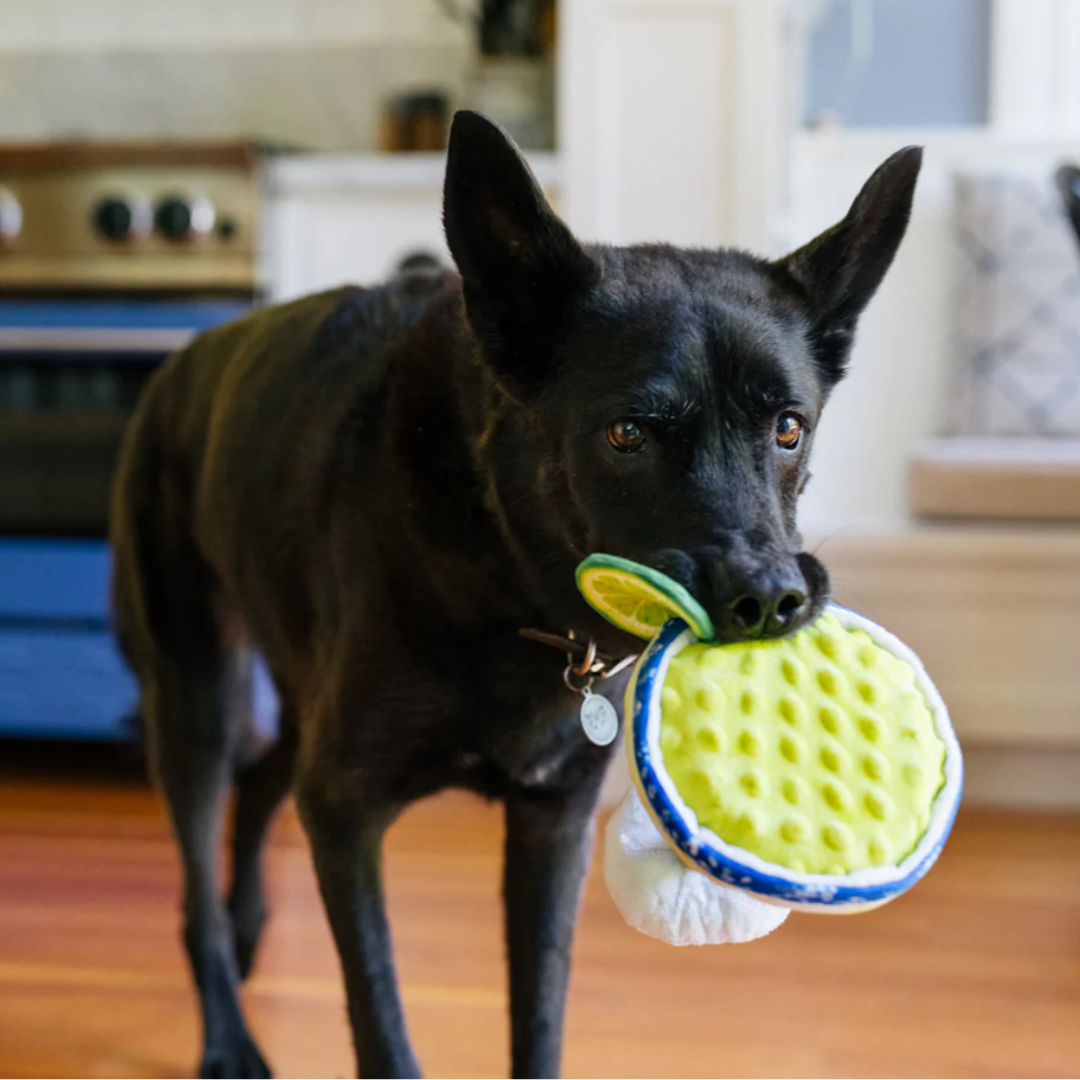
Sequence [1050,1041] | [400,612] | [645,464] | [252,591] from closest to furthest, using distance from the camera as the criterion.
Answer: [645,464] < [400,612] < [252,591] < [1050,1041]

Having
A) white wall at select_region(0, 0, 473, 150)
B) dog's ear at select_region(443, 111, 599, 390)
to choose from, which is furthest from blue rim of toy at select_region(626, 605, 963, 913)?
white wall at select_region(0, 0, 473, 150)

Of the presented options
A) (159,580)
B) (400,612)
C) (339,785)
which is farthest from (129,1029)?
(400,612)

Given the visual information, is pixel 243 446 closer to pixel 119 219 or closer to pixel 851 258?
pixel 851 258

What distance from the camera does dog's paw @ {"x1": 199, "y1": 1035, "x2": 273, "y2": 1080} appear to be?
4.97 feet

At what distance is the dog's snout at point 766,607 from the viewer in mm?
847

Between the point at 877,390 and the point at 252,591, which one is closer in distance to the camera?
the point at 252,591

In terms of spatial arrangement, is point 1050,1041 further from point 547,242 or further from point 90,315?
point 90,315

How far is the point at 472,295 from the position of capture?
3.39 feet

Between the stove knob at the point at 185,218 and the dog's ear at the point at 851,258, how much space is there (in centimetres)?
172

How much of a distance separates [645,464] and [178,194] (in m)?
1.91

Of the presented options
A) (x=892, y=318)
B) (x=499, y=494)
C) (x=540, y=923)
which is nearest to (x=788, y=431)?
(x=499, y=494)

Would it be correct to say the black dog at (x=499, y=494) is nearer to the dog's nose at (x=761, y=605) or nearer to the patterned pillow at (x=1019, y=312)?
the dog's nose at (x=761, y=605)

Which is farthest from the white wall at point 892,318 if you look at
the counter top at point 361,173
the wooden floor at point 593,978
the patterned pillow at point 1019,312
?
the wooden floor at point 593,978

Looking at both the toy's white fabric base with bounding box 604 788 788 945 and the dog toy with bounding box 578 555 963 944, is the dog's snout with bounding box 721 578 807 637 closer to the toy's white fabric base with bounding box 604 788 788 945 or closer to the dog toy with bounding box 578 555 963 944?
the dog toy with bounding box 578 555 963 944
